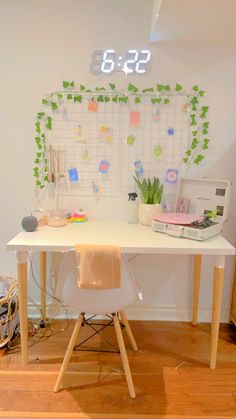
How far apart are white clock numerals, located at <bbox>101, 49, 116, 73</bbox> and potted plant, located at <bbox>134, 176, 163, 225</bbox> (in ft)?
2.61

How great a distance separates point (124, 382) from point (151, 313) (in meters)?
0.69

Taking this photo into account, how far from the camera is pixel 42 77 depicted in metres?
2.01

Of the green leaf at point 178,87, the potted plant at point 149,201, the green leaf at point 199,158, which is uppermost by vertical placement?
the green leaf at point 178,87

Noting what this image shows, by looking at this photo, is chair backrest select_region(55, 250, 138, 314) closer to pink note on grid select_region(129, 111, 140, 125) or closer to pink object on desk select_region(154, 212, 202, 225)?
pink object on desk select_region(154, 212, 202, 225)

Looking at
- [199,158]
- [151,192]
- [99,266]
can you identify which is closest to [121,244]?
[99,266]

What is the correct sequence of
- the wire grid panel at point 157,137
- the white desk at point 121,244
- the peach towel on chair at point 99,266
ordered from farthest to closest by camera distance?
1. the wire grid panel at point 157,137
2. the white desk at point 121,244
3. the peach towel on chair at point 99,266

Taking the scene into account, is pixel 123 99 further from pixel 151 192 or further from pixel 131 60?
pixel 151 192

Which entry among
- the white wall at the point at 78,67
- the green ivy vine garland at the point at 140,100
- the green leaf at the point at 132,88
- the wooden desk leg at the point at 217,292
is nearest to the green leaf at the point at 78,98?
the green ivy vine garland at the point at 140,100

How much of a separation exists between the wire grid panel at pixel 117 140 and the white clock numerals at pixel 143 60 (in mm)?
181

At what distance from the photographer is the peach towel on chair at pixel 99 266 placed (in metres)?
1.35

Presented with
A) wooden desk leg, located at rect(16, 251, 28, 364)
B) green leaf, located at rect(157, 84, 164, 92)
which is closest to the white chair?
wooden desk leg, located at rect(16, 251, 28, 364)

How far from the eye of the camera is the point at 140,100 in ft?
6.63

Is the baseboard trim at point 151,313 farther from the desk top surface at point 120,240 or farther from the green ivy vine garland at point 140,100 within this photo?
the green ivy vine garland at point 140,100

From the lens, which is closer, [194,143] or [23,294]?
[23,294]
